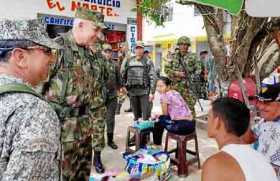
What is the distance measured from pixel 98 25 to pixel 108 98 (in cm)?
318

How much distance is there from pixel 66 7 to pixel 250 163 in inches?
314

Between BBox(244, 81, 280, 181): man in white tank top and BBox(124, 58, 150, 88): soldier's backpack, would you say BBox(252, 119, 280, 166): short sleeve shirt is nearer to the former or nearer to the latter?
BBox(244, 81, 280, 181): man in white tank top

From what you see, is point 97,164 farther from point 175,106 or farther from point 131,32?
point 131,32

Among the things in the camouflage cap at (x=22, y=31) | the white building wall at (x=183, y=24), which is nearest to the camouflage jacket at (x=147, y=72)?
the camouflage cap at (x=22, y=31)

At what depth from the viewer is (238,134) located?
6.41 feet

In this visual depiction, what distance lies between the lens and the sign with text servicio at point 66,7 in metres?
8.27

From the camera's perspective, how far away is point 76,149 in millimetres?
2848

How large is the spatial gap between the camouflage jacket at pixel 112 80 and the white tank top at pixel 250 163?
4121 mm

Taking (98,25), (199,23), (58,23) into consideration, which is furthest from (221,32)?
(199,23)

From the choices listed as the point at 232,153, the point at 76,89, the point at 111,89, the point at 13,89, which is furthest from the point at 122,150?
the point at 13,89

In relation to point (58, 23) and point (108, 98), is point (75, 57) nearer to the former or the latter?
point (108, 98)

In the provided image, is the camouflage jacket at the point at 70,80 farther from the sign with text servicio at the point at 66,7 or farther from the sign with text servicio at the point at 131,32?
the sign with text servicio at the point at 131,32

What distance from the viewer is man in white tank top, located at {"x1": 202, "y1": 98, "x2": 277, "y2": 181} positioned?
1684mm

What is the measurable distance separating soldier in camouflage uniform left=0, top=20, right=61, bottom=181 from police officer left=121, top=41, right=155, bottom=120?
504cm
